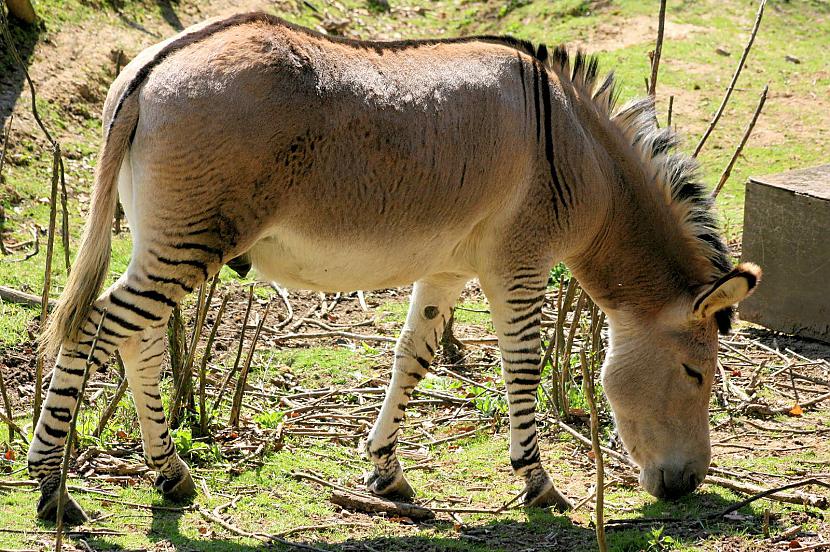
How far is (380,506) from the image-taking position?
6961mm

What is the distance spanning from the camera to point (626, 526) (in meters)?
6.57

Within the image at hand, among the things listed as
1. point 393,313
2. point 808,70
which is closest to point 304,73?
point 393,313

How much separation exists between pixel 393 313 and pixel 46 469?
17.5ft

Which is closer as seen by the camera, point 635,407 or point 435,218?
point 435,218

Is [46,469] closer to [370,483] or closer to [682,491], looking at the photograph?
[370,483]

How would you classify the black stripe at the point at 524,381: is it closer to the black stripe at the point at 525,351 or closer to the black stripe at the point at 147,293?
the black stripe at the point at 525,351

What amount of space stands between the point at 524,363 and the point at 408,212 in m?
1.42

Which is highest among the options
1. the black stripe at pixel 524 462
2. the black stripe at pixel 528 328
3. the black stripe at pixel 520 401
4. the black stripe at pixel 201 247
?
the black stripe at pixel 201 247

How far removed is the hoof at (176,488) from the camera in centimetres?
678

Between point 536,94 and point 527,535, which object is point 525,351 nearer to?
point 527,535

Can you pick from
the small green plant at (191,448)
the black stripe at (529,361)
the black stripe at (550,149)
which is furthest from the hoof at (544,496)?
the small green plant at (191,448)

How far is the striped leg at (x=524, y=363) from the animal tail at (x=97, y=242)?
103 inches

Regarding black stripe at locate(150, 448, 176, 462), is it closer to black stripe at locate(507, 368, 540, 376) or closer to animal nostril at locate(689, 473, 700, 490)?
black stripe at locate(507, 368, 540, 376)

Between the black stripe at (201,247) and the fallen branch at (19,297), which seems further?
the fallen branch at (19,297)
